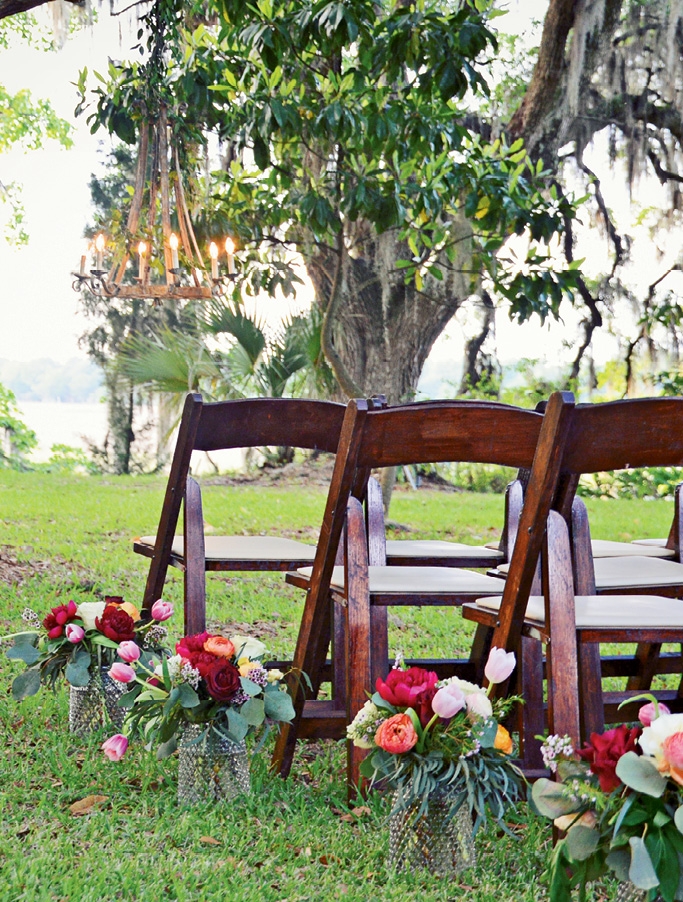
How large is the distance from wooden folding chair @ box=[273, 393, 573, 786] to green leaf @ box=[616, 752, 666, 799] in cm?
52

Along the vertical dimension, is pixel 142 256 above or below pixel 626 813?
above

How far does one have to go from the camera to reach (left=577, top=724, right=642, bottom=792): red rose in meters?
1.59

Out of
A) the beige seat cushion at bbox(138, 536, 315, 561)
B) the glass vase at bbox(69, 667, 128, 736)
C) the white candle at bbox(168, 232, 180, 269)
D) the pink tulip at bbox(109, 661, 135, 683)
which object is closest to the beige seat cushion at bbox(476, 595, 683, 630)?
the beige seat cushion at bbox(138, 536, 315, 561)

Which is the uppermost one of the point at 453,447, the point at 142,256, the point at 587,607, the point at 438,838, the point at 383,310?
the point at 383,310

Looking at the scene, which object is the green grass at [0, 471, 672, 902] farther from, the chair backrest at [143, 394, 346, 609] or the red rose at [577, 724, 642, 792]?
the chair backrest at [143, 394, 346, 609]

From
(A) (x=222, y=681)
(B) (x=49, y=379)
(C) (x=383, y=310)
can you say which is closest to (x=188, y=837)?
(A) (x=222, y=681)

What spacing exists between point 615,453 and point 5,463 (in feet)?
39.4

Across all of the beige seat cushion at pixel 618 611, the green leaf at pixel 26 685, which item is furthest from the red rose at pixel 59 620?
the beige seat cushion at pixel 618 611

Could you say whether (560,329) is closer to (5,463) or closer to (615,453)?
(5,463)

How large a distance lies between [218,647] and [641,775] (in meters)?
1.11

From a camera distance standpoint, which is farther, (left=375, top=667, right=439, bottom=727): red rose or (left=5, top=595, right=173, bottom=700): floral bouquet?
(left=5, top=595, right=173, bottom=700): floral bouquet

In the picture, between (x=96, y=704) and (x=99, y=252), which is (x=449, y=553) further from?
(x=99, y=252)

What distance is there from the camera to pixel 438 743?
1.95 m

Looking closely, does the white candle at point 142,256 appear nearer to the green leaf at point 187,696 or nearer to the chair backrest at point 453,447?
the chair backrest at point 453,447
